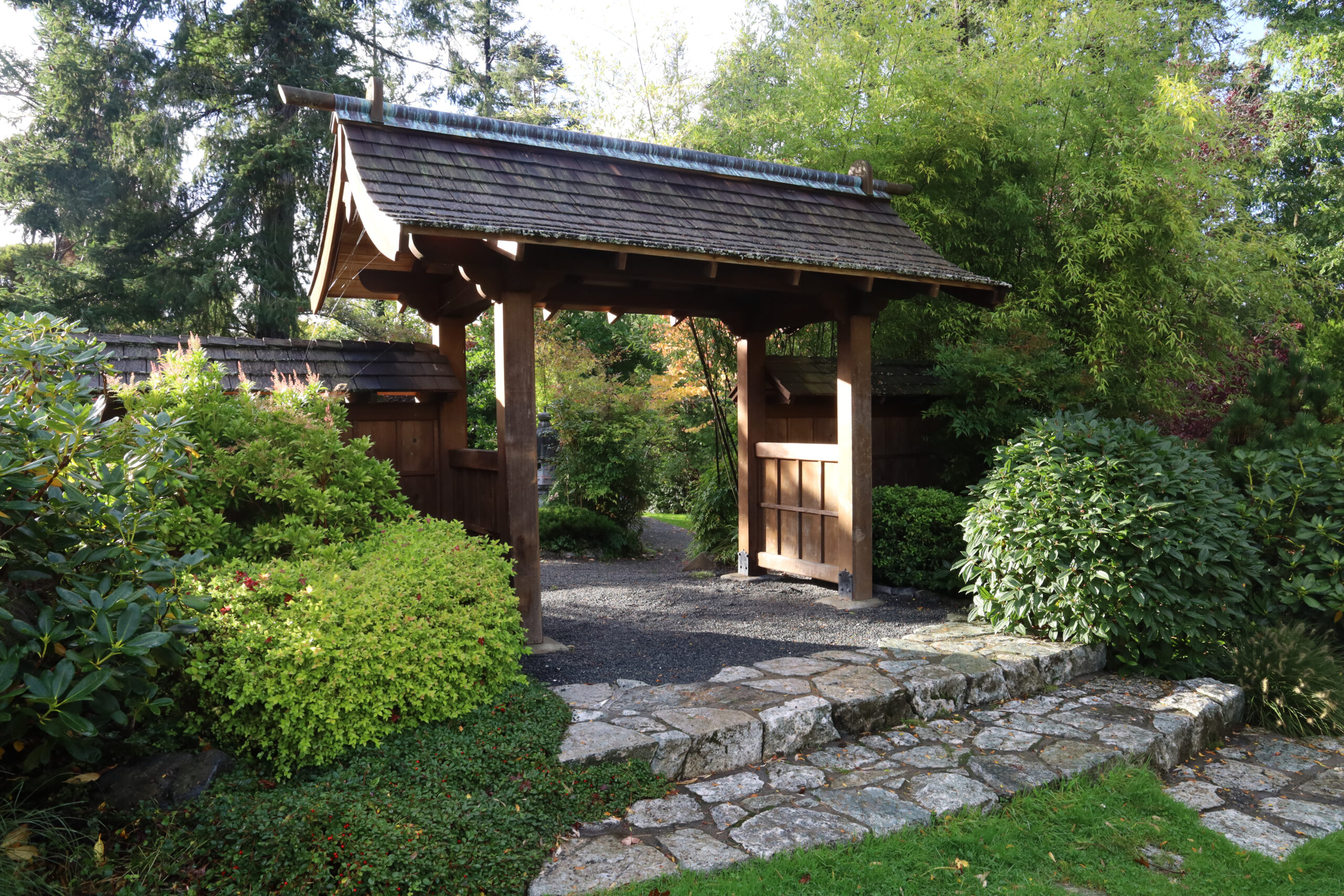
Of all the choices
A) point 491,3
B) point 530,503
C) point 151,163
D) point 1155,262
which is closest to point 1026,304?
point 1155,262

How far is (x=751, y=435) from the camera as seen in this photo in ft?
24.7

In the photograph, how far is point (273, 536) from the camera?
405cm

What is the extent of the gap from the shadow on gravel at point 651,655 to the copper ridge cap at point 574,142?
11.0 feet

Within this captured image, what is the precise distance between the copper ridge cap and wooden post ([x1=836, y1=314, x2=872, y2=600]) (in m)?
1.31

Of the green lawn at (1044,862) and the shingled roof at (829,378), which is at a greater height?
the shingled roof at (829,378)

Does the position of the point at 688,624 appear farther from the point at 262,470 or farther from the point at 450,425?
the point at 262,470

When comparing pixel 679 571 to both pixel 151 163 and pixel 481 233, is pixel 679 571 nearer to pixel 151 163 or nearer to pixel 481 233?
pixel 481 233

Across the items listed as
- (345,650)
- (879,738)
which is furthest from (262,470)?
(879,738)

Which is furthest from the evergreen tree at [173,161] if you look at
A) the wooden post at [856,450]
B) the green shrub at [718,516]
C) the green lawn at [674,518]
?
the wooden post at [856,450]

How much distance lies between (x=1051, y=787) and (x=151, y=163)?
1646 centimetres

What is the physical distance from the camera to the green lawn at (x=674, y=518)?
1400cm

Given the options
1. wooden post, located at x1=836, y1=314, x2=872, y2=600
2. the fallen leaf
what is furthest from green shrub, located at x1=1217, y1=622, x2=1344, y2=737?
the fallen leaf

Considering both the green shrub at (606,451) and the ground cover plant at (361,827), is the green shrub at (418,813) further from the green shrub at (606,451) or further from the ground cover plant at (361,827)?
the green shrub at (606,451)

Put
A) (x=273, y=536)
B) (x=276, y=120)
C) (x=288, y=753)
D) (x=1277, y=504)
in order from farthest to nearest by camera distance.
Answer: (x=276, y=120) < (x=1277, y=504) < (x=273, y=536) < (x=288, y=753)
